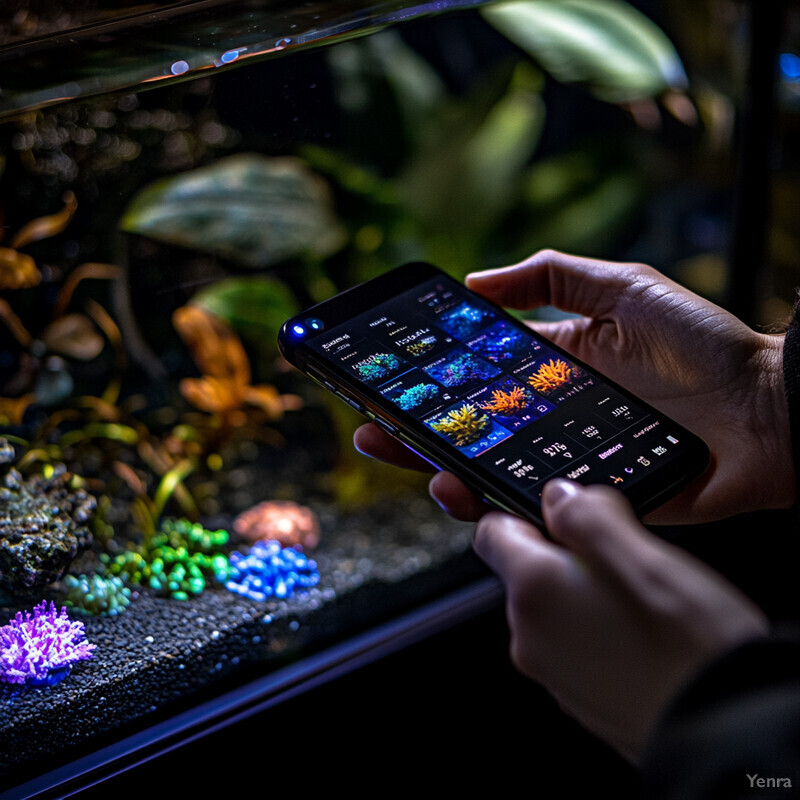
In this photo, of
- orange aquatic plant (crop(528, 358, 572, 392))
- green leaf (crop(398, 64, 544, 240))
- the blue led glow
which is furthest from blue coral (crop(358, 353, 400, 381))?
the blue led glow

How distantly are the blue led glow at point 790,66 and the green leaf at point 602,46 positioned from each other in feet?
0.42

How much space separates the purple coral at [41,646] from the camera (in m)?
0.58

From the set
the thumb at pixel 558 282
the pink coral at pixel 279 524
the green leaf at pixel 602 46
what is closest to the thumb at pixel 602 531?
the thumb at pixel 558 282


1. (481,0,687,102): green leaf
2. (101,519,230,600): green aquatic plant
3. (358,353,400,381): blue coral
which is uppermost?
(481,0,687,102): green leaf

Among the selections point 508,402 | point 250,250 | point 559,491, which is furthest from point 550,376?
point 250,250

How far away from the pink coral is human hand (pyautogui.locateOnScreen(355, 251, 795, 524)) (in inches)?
8.1

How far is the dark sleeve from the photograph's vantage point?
0.35 metres

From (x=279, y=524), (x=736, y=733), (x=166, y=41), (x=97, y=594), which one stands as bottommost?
(x=279, y=524)

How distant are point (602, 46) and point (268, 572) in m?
0.79

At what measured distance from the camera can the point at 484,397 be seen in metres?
0.63

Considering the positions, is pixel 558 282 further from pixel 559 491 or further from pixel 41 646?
pixel 41 646

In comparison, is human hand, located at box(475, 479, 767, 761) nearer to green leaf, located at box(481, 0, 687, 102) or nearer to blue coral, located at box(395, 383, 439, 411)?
blue coral, located at box(395, 383, 439, 411)

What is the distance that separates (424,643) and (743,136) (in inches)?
31.5

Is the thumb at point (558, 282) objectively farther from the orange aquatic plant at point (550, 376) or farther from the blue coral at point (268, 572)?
the blue coral at point (268, 572)
